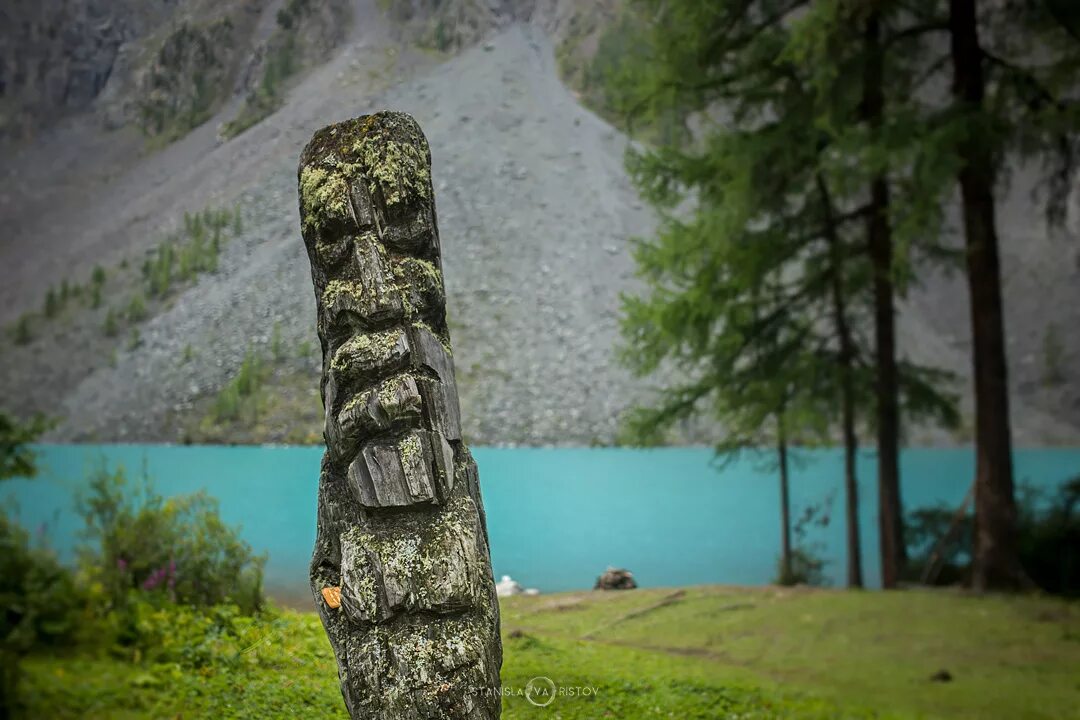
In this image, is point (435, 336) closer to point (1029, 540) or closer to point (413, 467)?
point (413, 467)

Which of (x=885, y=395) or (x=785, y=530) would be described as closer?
(x=885, y=395)

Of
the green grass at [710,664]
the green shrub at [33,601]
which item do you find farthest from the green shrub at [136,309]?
the green grass at [710,664]

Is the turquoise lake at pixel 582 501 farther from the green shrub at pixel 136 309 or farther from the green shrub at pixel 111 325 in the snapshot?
the green shrub at pixel 136 309

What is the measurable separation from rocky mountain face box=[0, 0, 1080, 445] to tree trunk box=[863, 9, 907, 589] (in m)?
1.14

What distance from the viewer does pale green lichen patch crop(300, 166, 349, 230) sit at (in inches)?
122

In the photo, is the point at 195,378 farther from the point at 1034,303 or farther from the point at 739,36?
the point at 1034,303

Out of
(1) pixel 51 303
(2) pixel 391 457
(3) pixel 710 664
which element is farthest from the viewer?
(1) pixel 51 303

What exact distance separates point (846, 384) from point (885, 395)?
0.35m

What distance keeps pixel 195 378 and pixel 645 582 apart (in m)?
4.60

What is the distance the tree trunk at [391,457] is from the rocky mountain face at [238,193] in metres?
3.64

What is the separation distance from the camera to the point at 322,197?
3.12 m

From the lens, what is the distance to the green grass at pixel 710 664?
15.0 ft

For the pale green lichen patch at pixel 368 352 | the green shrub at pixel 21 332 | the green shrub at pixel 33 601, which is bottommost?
the green shrub at pixel 33 601

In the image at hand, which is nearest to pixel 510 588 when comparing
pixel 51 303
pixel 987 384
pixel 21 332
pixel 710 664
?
pixel 710 664
